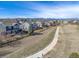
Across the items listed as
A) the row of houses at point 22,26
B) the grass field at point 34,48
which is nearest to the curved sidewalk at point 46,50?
the grass field at point 34,48

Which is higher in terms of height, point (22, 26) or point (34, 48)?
point (22, 26)

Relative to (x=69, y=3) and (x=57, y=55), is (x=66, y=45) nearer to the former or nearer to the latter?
(x=57, y=55)

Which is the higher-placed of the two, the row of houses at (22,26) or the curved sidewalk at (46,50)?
the row of houses at (22,26)

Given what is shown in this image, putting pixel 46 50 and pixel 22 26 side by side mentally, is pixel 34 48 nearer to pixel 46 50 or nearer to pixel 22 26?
pixel 46 50

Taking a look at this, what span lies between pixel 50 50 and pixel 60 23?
417mm

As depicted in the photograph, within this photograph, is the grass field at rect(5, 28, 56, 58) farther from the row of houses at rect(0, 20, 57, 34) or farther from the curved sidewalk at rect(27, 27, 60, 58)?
the row of houses at rect(0, 20, 57, 34)

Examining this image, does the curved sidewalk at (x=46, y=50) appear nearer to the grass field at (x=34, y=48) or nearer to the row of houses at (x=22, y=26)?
the grass field at (x=34, y=48)

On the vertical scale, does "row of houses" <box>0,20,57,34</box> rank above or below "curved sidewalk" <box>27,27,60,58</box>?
above

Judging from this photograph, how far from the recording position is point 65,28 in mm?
4133

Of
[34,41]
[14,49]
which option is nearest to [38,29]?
[34,41]

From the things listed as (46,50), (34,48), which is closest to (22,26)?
(34,48)

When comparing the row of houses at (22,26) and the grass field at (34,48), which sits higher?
the row of houses at (22,26)

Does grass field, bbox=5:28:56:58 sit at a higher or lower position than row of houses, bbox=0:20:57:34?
lower

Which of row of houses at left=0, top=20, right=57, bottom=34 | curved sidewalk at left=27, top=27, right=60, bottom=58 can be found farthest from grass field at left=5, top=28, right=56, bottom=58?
row of houses at left=0, top=20, right=57, bottom=34
